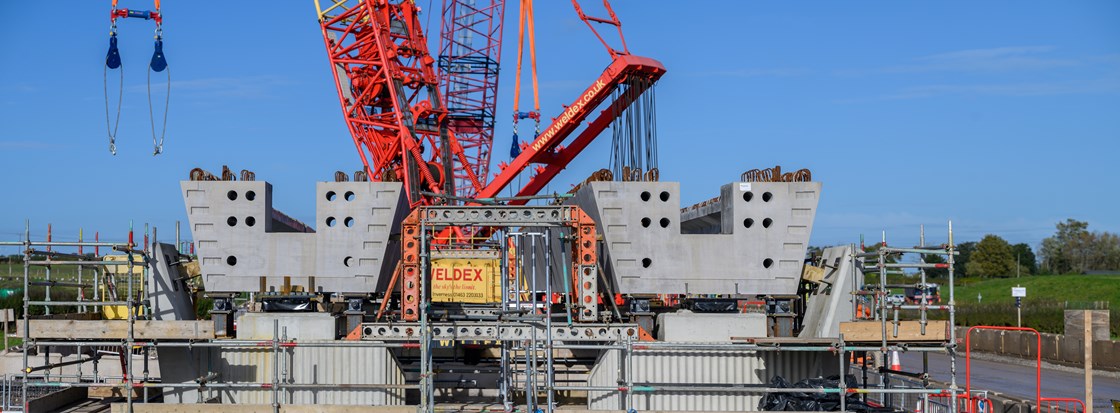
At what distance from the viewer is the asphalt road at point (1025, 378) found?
3502 cm

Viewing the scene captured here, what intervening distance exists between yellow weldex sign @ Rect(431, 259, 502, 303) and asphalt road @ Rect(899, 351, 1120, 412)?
→ 17085 mm

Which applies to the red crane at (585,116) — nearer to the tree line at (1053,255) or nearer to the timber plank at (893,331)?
the timber plank at (893,331)

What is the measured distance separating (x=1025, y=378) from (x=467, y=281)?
2141cm

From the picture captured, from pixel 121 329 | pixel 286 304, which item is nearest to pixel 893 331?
pixel 286 304

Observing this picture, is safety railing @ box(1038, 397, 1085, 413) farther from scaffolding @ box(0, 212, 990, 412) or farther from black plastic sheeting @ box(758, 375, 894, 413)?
black plastic sheeting @ box(758, 375, 894, 413)

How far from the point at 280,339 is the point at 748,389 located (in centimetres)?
916

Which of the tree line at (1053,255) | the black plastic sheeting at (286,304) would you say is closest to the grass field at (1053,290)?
the tree line at (1053,255)

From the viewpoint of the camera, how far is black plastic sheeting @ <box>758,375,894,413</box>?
2062 cm

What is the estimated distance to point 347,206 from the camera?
24.1m

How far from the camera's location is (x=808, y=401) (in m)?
20.7

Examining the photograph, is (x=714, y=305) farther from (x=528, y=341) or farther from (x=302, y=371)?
(x=302, y=371)

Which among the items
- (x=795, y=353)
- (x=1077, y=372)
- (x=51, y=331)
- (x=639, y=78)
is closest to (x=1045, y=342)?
(x=1077, y=372)

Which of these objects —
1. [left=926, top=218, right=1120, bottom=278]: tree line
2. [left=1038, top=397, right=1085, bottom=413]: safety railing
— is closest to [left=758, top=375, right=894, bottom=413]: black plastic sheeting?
[left=1038, top=397, right=1085, bottom=413]: safety railing

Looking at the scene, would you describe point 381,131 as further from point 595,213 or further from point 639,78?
point 595,213
